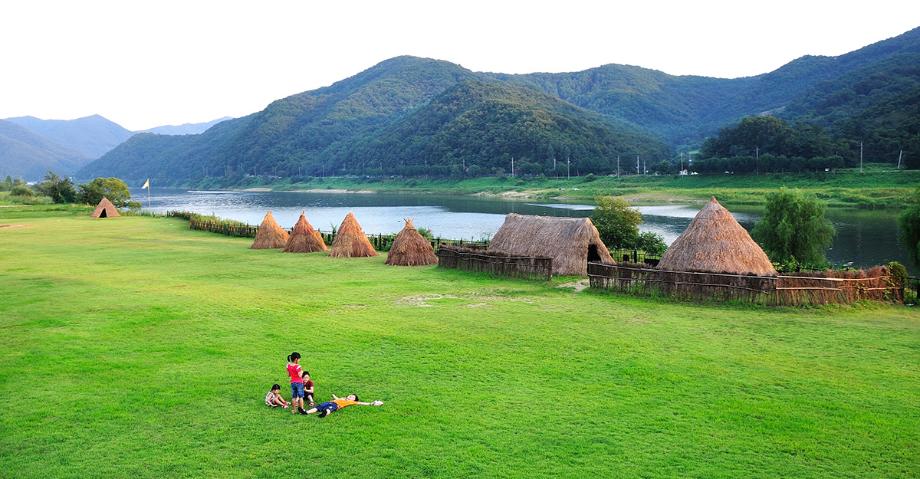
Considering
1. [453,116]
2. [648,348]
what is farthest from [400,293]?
[453,116]

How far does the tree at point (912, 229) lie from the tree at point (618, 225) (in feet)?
37.5

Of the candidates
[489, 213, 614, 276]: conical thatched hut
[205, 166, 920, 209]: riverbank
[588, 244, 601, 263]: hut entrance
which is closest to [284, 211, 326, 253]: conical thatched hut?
[489, 213, 614, 276]: conical thatched hut

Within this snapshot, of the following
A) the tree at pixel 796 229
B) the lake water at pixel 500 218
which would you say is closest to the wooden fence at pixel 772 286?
the tree at pixel 796 229

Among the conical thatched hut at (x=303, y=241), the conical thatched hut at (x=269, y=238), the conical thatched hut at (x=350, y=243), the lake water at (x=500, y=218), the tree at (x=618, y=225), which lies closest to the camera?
the conical thatched hut at (x=350, y=243)

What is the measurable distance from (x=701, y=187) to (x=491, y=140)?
54.4m

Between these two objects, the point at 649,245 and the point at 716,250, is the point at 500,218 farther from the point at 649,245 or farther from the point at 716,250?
the point at 716,250

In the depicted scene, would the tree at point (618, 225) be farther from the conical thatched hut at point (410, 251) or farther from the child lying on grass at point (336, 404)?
the child lying on grass at point (336, 404)

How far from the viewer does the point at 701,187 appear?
87.6 m

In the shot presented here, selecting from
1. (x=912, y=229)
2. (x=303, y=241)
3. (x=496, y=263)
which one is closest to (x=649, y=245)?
(x=912, y=229)

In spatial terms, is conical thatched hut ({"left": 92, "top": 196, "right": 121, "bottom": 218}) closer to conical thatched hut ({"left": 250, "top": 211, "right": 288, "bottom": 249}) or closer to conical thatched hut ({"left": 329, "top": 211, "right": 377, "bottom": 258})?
conical thatched hut ({"left": 250, "top": 211, "right": 288, "bottom": 249})

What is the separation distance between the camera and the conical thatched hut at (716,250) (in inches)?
789

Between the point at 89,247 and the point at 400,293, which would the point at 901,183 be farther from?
the point at 89,247

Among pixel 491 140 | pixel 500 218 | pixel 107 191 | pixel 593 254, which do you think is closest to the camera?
pixel 593 254

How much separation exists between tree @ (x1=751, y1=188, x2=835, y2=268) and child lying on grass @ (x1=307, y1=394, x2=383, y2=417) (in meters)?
27.1
